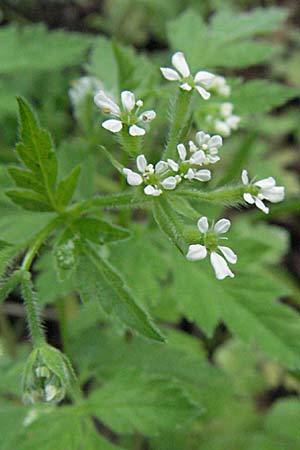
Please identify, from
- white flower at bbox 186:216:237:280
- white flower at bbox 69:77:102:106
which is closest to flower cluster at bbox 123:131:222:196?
white flower at bbox 186:216:237:280

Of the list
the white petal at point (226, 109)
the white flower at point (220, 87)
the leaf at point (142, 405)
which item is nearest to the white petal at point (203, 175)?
the white petal at point (226, 109)

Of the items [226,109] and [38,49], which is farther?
[38,49]

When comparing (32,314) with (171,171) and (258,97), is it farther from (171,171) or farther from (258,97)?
(258,97)

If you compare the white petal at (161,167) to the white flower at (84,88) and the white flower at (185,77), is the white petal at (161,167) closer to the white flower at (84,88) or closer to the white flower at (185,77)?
the white flower at (185,77)

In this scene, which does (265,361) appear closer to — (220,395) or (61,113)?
(220,395)

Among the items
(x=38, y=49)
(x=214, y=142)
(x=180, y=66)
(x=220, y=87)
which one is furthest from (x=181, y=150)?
(x=38, y=49)

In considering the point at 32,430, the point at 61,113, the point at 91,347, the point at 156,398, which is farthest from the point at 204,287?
the point at 61,113

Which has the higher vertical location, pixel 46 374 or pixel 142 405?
pixel 46 374

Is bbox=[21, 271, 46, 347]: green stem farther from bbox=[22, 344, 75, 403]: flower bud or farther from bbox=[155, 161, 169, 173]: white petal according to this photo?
bbox=[155, 161, 169, 173]: white petal
